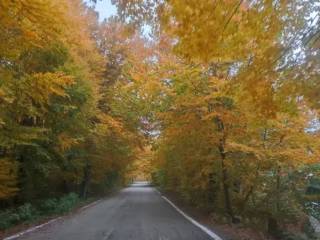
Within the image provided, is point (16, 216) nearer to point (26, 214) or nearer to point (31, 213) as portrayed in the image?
point (26, 214)

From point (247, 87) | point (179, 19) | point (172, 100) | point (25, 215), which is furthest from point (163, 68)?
point (179, 19)

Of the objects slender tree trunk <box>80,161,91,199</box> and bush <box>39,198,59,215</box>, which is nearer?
bush <box>39,198,59,215</box>

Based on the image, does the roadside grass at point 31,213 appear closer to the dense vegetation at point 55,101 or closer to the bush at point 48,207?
the bush at point 48,207

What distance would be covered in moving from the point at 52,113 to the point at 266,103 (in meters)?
12.6

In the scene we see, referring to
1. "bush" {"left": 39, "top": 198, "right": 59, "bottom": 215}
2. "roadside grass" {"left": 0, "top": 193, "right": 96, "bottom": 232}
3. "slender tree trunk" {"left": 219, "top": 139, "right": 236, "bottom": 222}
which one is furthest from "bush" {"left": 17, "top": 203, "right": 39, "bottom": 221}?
"slender tree trunk" {"left": 219, "top": 139, "right": 236, "bottom": 222}

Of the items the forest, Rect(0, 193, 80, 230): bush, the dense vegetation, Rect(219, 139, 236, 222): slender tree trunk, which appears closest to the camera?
the forest

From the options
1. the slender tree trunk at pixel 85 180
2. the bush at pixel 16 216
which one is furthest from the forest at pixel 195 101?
the slender tree trunk at pixel 85 180

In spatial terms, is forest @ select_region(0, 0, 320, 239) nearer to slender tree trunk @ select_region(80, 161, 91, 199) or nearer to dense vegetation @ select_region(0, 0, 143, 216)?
dense vegetation @ select_region(0, 0, 143, 216)

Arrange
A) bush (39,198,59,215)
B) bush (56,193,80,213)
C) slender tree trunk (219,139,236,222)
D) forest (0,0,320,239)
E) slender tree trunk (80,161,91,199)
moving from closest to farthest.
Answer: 1. forest (0,0,320,239)
2. slender tree trunk (219,139,236,222)
3. bush (39,198,59,215)
4. bush (56,193,80,213)
5. slender tree trunk (80,161,91,199)

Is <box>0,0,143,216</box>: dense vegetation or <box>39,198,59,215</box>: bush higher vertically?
<box>0,0,143,216</box>: dense vegetation

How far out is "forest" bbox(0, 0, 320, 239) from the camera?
6.77 metres

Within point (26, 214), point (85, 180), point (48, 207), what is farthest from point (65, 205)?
point (85, 180)

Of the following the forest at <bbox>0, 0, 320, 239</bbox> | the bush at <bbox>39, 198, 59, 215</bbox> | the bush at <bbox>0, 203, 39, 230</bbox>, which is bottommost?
the bush at <bbox>0, 203, 39, 230</bbox>

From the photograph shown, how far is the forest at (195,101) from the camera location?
677 centimetres
